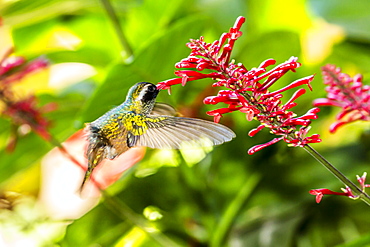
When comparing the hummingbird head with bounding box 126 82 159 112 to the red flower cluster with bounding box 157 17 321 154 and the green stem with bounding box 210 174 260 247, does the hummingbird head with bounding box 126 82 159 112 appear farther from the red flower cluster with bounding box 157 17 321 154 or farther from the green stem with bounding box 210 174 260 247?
the green stem with bounding box 210 174 260 247

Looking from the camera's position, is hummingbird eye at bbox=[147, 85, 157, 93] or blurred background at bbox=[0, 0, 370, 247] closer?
hummingbird eye at bbox=[147, 85, 157, 93]

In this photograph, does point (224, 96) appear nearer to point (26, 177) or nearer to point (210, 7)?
point (210, 7)

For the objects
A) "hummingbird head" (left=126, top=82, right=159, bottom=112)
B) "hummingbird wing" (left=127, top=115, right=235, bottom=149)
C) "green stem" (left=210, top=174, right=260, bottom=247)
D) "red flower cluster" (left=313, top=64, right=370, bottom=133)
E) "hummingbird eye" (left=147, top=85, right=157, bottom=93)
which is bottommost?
"green stem" (left=210, top=174, right=260, bottom=247)

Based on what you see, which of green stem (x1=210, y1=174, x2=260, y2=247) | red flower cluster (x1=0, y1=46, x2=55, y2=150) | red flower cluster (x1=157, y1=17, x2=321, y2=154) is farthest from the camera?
green stem (x1=210, y1=174, x2=260, y2=247)

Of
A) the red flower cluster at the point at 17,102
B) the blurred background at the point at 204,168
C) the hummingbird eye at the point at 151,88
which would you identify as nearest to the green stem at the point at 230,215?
the blurred background at the point at 204,168

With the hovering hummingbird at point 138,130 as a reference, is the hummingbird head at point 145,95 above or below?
above

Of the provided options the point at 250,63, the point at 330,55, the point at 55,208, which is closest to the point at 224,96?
the point at 250,63

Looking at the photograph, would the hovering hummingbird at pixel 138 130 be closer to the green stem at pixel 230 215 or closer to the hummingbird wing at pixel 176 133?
the hummingbird wing at pixel 176 133

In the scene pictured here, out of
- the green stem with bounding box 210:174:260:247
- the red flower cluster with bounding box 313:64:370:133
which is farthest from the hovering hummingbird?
the green stem with bounding box 210:174:260:247
